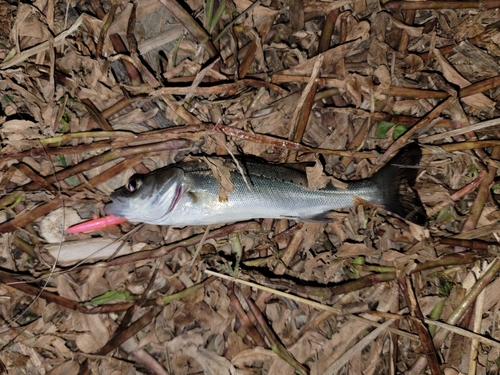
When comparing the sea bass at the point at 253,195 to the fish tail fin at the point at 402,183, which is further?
the fish tail fin at the point at 402,183

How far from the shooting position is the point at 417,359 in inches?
124

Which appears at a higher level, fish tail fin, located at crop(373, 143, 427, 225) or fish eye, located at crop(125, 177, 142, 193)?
fish eye, located at crop(125, 177, 142, 193)

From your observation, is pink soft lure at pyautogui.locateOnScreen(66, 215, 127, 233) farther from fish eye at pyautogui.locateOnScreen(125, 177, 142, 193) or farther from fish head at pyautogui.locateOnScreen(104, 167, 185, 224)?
fish eye at pyautogui.locateOnScreen(125, 177, 142, 193)

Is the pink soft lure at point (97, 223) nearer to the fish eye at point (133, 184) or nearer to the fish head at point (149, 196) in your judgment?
the fish head at point (149, 196)

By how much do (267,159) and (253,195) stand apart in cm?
38

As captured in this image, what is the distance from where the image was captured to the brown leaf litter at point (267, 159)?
2.88 metres

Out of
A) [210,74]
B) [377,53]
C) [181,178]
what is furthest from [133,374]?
[377,53]

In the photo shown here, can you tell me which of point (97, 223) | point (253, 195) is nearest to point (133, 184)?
point (97, 223)

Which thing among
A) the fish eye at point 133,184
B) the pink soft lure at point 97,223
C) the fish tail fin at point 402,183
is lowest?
the pink soft lure at point 97,223

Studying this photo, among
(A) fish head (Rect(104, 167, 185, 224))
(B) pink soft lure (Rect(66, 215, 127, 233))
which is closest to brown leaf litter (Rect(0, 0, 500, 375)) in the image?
(B) pink soft lure (Rect(66, 215, 127, 233))

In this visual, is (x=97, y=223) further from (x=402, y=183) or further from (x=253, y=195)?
(x=402, y=183)

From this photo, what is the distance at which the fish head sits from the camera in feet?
8.89

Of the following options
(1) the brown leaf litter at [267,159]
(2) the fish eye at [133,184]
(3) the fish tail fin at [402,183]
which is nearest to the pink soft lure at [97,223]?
(1) the brown leaf litter at [267,159]

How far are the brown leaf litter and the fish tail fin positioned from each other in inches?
4.7
